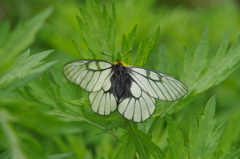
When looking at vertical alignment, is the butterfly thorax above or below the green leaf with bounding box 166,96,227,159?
above

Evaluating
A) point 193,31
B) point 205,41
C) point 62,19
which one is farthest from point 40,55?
point 193,31

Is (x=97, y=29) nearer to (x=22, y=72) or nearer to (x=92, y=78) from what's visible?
(x=92, y=78)

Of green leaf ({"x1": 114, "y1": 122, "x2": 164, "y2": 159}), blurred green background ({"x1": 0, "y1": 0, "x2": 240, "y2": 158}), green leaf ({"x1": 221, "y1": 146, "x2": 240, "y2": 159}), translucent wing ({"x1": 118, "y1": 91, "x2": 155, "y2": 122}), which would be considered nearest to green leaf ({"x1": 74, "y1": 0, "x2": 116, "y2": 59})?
translucent wing ({"x1": 118, "y1": 91, "x2": 155, "y2": 122})

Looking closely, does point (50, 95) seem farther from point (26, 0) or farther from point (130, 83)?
point (26, 0)

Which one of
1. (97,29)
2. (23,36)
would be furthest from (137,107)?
(23,36)

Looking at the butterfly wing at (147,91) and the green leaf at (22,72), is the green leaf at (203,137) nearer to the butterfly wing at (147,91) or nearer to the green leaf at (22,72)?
the butterfly wing at (147,91)

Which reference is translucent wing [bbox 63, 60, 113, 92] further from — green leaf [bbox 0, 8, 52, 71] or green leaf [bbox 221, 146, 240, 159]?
green leaf [bbox 221, 146, 240, 159]

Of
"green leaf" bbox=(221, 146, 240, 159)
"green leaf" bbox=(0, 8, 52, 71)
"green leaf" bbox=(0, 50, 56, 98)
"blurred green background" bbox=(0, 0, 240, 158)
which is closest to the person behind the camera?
"green leaf" bbox=(0, 50, 56, 98)
